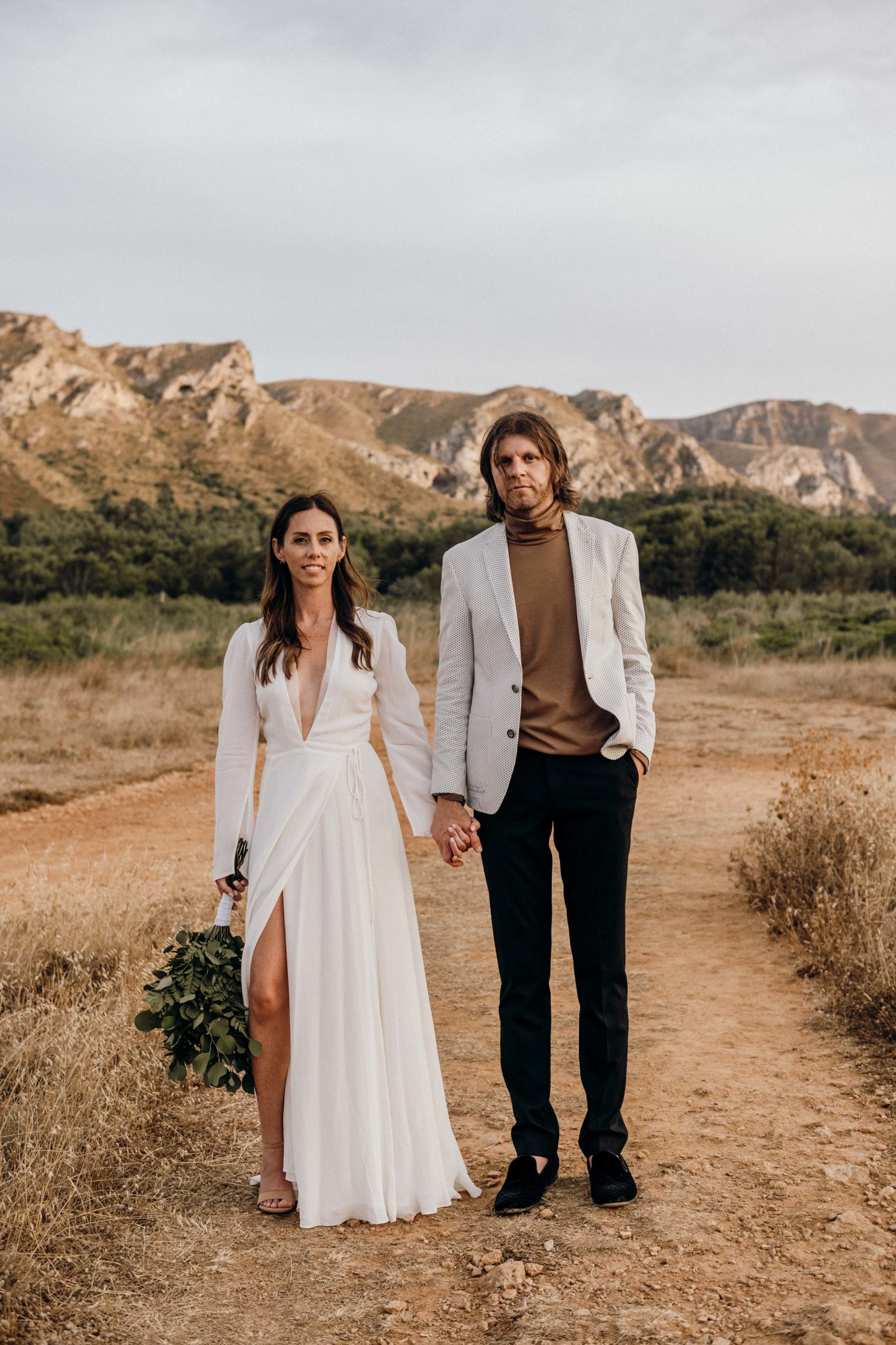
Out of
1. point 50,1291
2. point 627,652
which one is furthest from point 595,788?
point 50,1291

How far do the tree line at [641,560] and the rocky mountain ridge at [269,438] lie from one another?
76.4 feet

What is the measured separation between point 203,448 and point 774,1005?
71.1m

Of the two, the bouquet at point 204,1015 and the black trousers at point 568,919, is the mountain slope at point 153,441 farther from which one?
the black trousers at point 568,919

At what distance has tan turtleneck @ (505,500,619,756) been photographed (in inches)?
113

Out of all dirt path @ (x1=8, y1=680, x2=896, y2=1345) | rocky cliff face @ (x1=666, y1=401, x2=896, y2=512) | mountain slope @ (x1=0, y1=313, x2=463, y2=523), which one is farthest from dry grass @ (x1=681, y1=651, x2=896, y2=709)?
rocky cliff face @ (x1=666, y1=401, x2=896, y2=512)

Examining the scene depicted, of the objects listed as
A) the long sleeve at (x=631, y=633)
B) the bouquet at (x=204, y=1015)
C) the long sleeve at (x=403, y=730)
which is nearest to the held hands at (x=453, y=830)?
the long sleeve at (x=403, y=730)

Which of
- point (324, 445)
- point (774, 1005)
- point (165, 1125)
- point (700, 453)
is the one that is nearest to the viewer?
point (165, 1125)

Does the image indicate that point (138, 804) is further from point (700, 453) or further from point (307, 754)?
point (700, 453)

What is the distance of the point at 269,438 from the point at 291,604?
247 ft

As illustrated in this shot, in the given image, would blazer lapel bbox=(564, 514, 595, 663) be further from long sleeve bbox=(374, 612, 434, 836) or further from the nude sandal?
the nude sandal

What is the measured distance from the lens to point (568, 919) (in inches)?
117

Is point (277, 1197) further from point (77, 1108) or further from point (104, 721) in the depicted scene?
point (104, 721)

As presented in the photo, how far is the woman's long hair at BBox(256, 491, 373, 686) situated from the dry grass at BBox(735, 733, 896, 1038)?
8.93 feet

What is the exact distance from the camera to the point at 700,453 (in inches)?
4771
